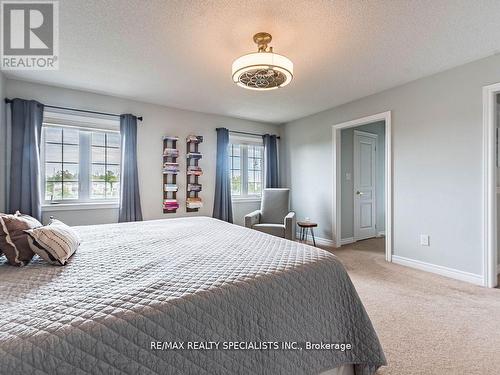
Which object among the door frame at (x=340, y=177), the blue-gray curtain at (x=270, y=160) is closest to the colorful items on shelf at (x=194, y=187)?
the blue-gray curtain at (x=270, y=160)

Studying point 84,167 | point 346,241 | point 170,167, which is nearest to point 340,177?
point 346,241

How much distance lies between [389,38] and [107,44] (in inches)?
100

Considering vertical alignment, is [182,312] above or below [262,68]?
below

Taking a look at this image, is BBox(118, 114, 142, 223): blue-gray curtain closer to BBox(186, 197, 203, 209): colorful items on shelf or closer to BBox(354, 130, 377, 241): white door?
BBox(186, 197, 203, 209): colorful items on shelf

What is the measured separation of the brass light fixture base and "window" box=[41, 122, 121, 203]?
102 inches

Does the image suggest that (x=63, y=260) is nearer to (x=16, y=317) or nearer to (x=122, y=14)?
(x=16, y=317)

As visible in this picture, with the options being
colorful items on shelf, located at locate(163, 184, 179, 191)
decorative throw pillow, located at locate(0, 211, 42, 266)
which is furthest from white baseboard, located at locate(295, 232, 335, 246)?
decorative throw pillow, located at locate(0, 211, 42, 266)

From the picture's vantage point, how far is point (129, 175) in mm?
3678

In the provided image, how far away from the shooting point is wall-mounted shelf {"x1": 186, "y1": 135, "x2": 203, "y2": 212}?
427 cm

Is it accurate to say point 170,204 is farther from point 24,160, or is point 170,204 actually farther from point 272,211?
point 24,160

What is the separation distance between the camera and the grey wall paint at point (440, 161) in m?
2.74

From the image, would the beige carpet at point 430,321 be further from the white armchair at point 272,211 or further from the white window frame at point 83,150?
the white window frame at point 83,150

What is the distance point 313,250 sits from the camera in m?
1.54

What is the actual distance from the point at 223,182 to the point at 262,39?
2706 millimetres
